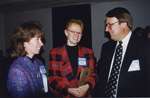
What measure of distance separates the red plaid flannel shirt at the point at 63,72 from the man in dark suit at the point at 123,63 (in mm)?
85

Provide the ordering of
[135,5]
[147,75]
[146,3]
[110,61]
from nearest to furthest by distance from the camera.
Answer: [147,75] → [110,61] → [135,5] → [146,3]

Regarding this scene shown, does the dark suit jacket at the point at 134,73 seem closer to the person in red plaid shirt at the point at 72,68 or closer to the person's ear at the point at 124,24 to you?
the person's ear at the point at 124,24

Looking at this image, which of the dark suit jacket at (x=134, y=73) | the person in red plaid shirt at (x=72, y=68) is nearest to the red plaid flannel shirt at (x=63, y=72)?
the person in red plaid shirt at (x=72, y=68)

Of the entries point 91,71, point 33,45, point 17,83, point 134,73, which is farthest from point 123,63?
point 17,83

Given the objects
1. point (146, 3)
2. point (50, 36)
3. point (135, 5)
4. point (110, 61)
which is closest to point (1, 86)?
point (110, 61)

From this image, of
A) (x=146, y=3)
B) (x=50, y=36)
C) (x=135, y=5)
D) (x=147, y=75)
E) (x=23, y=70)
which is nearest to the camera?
(x=23, y=70)

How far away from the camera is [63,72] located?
2127 mm

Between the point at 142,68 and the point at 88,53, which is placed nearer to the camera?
the point at 142,68

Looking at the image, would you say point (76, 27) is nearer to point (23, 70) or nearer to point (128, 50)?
point (128, 50)

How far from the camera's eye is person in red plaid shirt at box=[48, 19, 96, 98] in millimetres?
2121

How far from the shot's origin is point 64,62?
214cm

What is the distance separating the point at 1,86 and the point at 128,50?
88cm

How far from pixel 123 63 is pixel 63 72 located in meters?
0.43

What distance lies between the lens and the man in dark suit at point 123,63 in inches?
76.9
